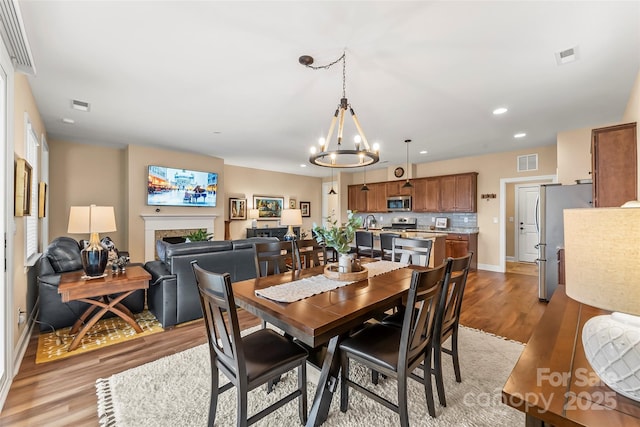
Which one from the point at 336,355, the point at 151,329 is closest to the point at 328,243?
the point at 336,355

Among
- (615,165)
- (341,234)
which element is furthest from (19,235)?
(615,165)

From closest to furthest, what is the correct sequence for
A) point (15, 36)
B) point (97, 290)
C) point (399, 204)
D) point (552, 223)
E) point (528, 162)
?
point (15, 36), point (97, 290), point (552, 223), point (528, 162), point (399, 204)

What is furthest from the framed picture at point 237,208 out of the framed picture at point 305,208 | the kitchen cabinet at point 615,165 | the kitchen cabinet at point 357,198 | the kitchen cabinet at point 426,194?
the kitchen cabinet at point 615,165

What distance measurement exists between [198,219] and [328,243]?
4.96 metres

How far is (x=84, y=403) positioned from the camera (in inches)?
74.0

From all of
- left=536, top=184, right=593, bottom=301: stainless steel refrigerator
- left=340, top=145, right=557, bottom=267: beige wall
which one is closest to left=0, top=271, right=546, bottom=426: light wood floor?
left=536, top=184, right=593, bottom=301: stainless steel refrigerator

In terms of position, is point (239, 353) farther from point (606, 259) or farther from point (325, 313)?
point (606, 259)

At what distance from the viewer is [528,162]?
571cm

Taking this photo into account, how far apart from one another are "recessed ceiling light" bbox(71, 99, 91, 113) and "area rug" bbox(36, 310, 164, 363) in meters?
2.64

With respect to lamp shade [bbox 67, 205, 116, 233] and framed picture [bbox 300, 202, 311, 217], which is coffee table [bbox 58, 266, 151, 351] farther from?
framed picture [bbox 300, 202, 311, 217]

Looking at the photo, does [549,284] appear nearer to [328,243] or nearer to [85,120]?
[328,243]

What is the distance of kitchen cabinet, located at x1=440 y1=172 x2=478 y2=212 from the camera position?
6.28 metres

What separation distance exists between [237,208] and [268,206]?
101 centimetres

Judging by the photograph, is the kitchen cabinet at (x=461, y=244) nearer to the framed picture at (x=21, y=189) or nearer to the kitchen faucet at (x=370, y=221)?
the kitchen faucet at (x=370, y=221)
